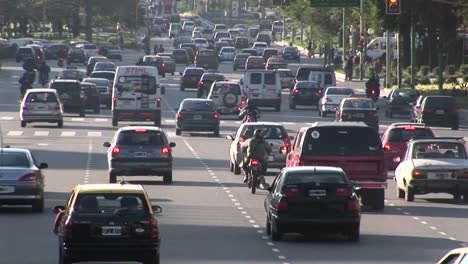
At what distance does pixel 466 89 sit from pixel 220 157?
36.8m

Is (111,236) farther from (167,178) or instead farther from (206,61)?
(206,61)

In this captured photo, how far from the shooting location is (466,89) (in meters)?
82.6

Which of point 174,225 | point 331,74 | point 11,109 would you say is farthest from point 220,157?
point 331,74

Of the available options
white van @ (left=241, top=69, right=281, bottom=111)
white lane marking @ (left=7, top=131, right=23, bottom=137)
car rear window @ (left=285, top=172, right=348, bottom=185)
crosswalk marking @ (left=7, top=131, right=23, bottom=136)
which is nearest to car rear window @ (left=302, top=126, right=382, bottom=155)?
car rear window @ (left=285, top=172, right=348, bottom=185)

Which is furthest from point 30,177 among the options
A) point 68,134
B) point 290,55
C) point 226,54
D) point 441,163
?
point 290,55

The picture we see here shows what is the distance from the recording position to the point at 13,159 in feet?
102

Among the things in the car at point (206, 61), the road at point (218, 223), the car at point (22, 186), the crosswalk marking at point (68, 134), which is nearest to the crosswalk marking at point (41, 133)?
the crosswalk marking at point (68, 134)

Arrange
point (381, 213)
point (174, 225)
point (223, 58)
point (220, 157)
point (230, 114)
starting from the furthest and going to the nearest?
1. point (223, 58)
2. point (230, 114)
3. point (220, 157)
4. point (381, 213)
5. point (174, 225)

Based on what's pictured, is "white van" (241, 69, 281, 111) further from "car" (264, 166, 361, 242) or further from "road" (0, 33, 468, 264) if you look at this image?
"car" (264, 166, 361, 242)

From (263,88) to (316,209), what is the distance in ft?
162

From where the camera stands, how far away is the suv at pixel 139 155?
37.1m

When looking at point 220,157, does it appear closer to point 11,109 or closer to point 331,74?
point 11,109

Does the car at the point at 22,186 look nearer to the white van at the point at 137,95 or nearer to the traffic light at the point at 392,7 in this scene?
the traffic light at the point at 392,7

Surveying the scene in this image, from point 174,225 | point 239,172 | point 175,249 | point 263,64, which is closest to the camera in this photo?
point 175,249
